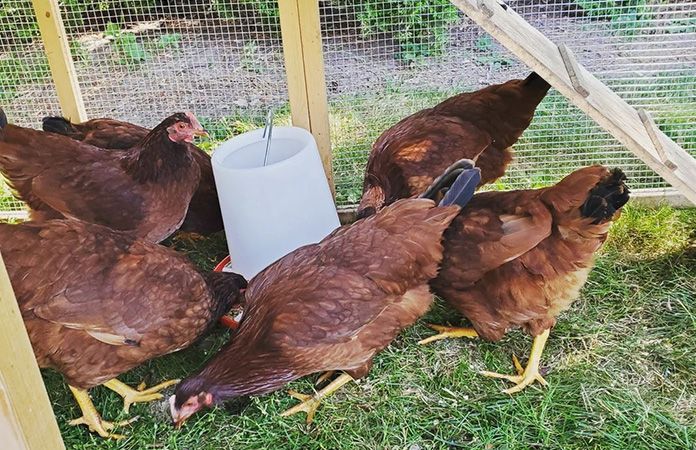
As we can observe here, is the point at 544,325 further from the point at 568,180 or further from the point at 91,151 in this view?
the point at 91,151

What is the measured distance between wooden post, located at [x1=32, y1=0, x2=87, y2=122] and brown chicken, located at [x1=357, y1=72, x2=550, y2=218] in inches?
49.4

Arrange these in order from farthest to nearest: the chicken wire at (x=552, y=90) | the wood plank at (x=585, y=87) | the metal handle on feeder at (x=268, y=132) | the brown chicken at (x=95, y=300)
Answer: the chicken wire at (x=552, y=90) → the metal handle on feeder at (x=268, y=132) → the brown chicken at (x=95, y=300) → the wood plank at (x=585, y=87)

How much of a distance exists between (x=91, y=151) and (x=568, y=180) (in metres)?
1.69

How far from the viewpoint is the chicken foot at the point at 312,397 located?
1.96m

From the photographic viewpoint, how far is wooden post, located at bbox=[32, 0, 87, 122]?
2.46 m

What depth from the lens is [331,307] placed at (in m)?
1.84

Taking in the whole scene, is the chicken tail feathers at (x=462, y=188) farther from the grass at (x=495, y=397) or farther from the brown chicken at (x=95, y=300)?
the brown chicken at (x=95, y=300)

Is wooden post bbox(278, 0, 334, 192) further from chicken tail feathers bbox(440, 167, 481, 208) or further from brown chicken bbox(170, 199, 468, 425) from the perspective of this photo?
chicken tail feathers bbox(440, 167, 481, 208)

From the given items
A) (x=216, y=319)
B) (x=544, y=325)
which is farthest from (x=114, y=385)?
(x=544, y=325)

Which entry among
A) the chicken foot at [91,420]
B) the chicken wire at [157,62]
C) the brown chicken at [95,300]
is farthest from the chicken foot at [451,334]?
the chicken wire at [157,62]

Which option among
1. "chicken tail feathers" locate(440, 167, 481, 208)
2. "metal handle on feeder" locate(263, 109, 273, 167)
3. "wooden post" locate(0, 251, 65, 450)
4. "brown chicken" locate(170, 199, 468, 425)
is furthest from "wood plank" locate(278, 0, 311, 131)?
"wooden post" locate(0, 251, 65, 450)

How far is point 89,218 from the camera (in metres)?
2.30

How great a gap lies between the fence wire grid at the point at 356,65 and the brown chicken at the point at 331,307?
0.94 metres

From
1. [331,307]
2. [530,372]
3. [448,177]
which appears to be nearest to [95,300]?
[331,307]
